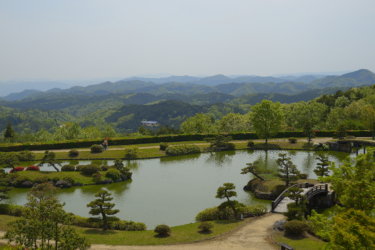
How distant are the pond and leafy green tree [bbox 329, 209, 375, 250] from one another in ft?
66.5

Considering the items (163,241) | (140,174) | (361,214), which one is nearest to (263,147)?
(140,174)

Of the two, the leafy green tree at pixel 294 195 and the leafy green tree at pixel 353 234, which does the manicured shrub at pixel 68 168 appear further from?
the leafy green tree at pixel 353 234

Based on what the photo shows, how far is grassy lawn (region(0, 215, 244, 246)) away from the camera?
28625mm

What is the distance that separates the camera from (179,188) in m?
46.2

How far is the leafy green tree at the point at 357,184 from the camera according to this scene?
20156mm

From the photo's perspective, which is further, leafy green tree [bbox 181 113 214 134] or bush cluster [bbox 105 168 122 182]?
leafy green tree [bbox 181 113 214 134]

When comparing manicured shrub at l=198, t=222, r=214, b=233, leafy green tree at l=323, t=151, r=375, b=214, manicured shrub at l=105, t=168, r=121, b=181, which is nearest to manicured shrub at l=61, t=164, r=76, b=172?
manicured shrub at l=105, t=168, r=121, b=181

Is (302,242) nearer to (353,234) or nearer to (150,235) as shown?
(353,234)

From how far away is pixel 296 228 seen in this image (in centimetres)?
2841

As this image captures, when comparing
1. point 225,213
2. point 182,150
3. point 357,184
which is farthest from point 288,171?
point 182,150

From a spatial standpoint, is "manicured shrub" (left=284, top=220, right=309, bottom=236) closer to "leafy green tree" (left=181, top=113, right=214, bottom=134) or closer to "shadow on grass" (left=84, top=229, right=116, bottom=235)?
"shadow on grass" (left=84, top=229, right=116, bottom=235)

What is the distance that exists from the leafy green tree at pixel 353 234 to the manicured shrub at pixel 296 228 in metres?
11.2

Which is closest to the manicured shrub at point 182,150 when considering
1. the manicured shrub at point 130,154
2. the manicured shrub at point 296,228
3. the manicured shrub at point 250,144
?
the manicured shrub at point 130,154

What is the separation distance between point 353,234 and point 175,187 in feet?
105
